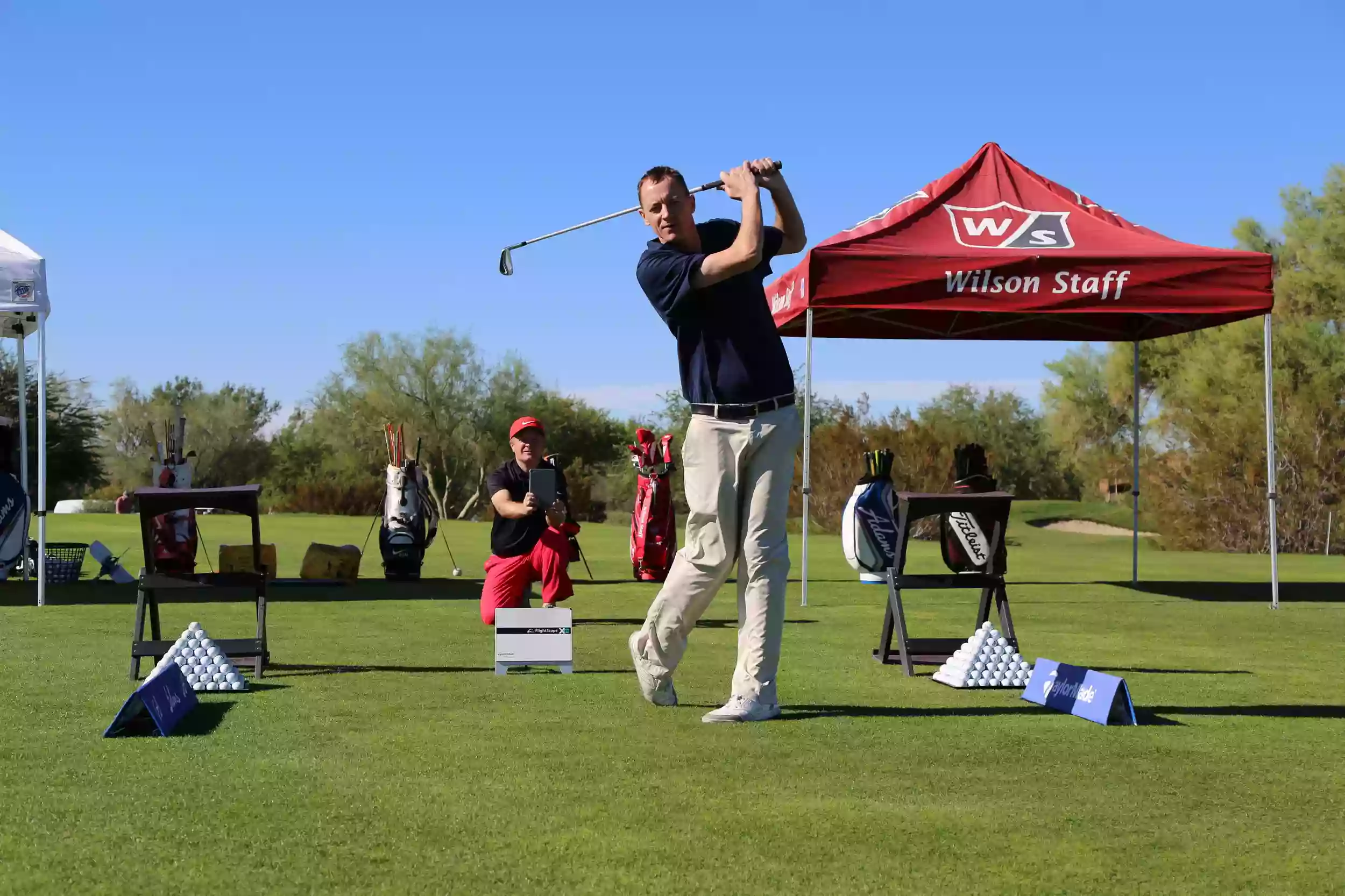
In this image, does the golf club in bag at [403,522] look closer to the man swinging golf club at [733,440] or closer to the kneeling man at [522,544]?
the kneeling man at [522,544]

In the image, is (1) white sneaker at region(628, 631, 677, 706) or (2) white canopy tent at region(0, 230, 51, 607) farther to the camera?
(2) white canopy tent at region(0, 230, 51, 607)

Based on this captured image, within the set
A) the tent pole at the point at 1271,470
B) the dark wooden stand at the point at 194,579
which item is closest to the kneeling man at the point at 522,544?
the dark wooden stand at the point at 194,579

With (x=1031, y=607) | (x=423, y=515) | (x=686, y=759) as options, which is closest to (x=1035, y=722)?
(x=686, y=759)

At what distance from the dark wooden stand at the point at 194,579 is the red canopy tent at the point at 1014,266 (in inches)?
184

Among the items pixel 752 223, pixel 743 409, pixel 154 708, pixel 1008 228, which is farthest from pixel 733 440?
pixel 1008 228

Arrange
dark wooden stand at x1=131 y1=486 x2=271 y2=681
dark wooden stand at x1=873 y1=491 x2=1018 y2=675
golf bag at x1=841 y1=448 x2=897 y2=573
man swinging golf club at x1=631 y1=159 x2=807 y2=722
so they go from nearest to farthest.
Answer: man swinging golf club at x1=631 y1=159 x2=807 y2=722
dark wooden stand at x1=131 y1=486 x2=271 y2=681
dark wooden stand at x1=873 y1=491 x2=1018 y2=675
golf bag at x1=841 y1=448 x2=897 y2=573

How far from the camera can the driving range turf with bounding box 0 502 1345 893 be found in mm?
3500

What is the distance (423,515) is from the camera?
1484 cm

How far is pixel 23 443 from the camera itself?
1145cm

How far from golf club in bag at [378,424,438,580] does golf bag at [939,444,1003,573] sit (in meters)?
5.05

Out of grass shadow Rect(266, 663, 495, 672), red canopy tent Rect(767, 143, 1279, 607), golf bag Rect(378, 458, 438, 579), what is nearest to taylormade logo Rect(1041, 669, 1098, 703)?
grass shadow Rect(266, 663, 495, 672)

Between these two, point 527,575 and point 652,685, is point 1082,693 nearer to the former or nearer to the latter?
point 652,685

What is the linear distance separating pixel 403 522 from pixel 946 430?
26.8 m

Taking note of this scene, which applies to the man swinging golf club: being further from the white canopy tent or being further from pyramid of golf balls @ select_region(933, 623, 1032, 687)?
the white canopy tent
